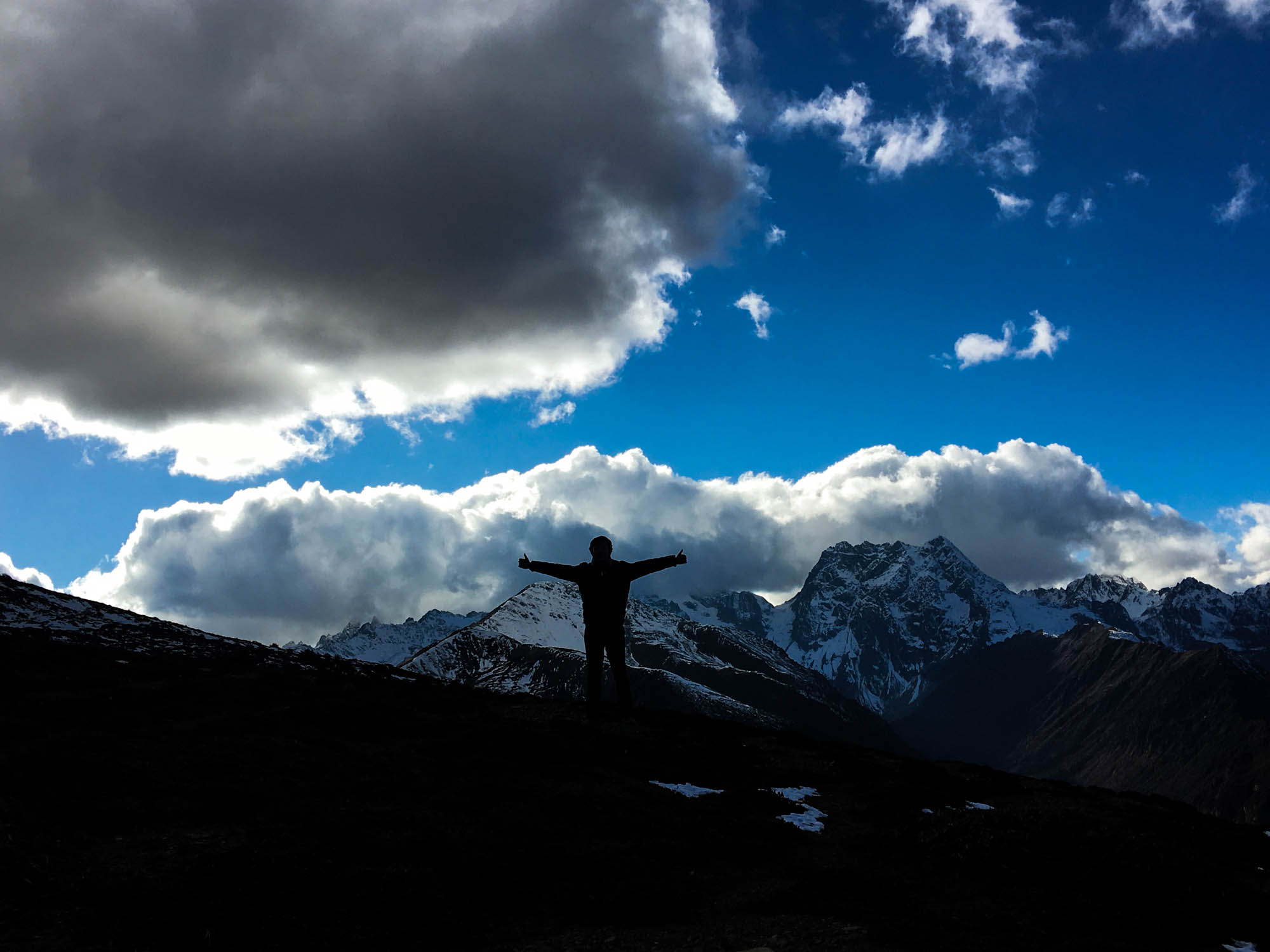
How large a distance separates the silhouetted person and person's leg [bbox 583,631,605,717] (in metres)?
0.02

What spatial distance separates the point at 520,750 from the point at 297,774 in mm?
5858

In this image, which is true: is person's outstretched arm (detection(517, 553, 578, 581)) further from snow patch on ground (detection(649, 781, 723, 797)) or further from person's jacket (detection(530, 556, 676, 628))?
snow patch on ground (detection(649, 781, 723, 797))

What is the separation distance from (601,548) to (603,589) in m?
1.27

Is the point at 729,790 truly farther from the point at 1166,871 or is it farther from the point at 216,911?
the point at 216,911

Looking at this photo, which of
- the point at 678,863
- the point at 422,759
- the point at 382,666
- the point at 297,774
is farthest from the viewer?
the point at 382,666

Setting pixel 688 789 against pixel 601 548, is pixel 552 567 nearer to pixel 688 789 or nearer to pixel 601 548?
pixel 601 548

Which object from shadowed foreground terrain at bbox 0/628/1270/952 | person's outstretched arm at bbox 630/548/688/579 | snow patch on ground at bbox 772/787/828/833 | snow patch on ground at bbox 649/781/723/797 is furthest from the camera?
person's outstretched arm at bbox 630/548/688/579

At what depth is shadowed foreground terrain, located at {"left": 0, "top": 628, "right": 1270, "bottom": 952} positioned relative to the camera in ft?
41.8

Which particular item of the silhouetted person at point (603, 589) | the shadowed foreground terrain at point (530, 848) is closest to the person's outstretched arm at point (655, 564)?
the silhouetted person at point (603, 589)

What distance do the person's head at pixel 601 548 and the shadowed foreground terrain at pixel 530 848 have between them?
5.36 meters

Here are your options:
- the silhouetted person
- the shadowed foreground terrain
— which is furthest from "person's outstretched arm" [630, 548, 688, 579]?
the shadowed foreground terrain

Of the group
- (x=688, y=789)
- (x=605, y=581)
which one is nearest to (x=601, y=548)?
(x=605, y=581)

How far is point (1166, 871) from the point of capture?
1642 centimetres

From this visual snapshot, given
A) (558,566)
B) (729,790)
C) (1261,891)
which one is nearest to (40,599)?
(558,566)
